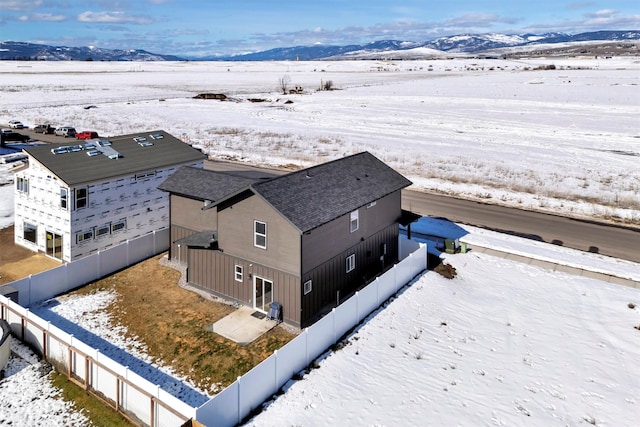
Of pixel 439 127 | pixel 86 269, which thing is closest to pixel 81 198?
pixel 86 269

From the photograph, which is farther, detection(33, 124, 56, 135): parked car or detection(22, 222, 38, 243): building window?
detection(33, 124, 56, 135): parked car

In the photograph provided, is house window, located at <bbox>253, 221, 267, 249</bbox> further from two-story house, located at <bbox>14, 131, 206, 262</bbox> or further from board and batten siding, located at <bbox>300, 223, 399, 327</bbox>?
two-story house, located at <bbox>14, 131, 206, 262</bbox>

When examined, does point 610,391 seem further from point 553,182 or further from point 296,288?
point 553,182

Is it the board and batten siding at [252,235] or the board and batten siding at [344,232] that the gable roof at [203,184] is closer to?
the board and batten siding at [252,235]

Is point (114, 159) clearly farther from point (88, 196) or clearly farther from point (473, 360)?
point (473, 360)

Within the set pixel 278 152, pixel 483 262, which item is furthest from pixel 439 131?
pixel 483 262

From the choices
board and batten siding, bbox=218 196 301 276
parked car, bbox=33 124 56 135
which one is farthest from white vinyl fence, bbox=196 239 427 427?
parked car, bbox=33 124 56 135

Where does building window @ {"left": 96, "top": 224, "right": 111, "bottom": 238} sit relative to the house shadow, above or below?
above
